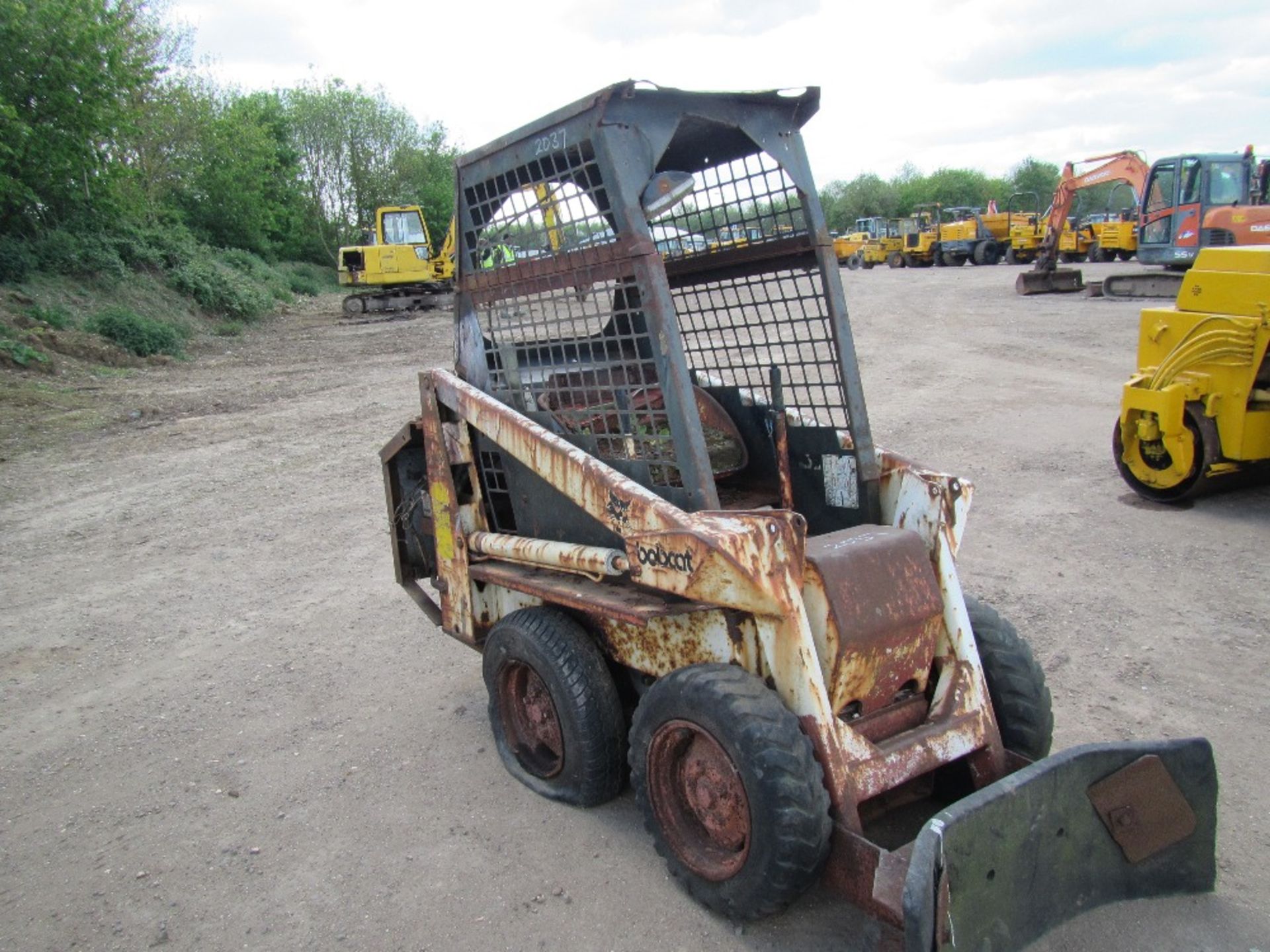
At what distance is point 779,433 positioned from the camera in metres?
3.66

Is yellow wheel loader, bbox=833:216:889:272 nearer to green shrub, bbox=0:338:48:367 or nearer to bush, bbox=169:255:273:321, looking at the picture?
bush, bbox=169:255:273:321

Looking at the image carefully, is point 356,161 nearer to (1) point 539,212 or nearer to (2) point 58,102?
(2) point 58,102

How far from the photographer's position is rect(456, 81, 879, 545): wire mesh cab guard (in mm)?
2977

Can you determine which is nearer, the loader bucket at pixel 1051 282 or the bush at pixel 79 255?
the bush at pixel 79 255

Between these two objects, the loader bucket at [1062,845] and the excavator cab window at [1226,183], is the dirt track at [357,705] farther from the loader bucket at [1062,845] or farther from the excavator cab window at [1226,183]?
the excavator cab window at [1226,183]

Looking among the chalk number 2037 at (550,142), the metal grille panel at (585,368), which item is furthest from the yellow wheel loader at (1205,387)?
the chalk number 2037 at (550,142)

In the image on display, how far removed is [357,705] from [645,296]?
8.32 feet

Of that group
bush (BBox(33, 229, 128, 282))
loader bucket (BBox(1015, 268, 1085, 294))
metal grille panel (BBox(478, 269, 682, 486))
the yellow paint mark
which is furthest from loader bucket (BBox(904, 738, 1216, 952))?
bush (BBox(33, 229, 128, 282))

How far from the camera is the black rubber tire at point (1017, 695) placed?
120 inches

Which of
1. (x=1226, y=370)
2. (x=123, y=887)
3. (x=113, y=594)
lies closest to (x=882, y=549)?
(x=123, y=887)

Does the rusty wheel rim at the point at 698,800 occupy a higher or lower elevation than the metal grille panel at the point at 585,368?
lower

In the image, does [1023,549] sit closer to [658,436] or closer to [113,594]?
[658,436]

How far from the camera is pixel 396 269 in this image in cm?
2581

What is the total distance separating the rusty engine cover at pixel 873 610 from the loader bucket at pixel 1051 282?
19701 millimetres
